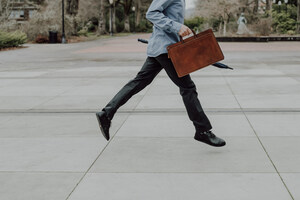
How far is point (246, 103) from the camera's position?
7504 millimetres

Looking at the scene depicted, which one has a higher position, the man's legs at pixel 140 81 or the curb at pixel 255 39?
the man's legs at pixel 140 81

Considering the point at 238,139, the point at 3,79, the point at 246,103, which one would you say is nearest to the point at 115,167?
the point at 238,139

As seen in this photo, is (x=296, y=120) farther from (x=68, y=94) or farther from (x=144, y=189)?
(x=68, y=94)

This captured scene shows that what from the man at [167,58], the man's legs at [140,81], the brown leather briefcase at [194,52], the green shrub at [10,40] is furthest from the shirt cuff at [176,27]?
the green shrub at [10,40]

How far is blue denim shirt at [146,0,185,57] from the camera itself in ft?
14.8

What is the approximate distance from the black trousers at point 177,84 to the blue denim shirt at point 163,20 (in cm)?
11

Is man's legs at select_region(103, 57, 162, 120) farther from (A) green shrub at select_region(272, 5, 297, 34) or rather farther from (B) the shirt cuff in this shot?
(A) green shrub at select_region(272, 5, 297, 34)

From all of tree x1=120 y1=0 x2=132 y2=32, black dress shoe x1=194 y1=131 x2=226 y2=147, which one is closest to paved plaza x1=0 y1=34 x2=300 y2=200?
black dress shoe x1=194 y1=131 x2=226 y2=147

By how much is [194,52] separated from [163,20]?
1.45ft

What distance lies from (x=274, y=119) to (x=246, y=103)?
129 cm

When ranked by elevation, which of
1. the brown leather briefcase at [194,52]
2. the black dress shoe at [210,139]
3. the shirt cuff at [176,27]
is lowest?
the black dress shoe at [210,139]

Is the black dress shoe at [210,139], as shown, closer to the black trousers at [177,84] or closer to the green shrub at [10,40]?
the black trousers at [177,84]

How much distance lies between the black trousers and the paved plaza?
319 millimetres

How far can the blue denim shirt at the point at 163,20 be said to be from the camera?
177 inches
